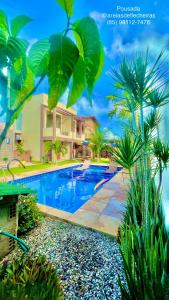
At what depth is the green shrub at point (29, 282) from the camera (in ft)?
4.42

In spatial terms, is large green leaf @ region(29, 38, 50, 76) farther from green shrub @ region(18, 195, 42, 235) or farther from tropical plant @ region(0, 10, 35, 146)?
green shrub @ region(18, 195, 42, 235)

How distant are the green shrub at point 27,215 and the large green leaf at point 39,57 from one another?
135 inches

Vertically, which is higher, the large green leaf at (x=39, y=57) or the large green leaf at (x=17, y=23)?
the large green leaf at (x=17, y=23)

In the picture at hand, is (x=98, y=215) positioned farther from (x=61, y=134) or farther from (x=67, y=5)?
(x=61, y=134)

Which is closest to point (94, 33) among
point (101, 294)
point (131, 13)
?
point (131, 13)

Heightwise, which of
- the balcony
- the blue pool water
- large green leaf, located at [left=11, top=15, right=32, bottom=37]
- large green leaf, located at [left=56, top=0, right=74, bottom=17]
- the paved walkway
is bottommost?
the blue pool water

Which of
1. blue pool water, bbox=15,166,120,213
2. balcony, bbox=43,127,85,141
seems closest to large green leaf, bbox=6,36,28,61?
blue pool water, bbox=15,166,120,213

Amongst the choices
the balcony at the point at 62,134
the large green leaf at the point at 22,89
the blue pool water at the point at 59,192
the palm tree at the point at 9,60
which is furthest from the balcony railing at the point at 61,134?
the palm tree at the point at 9,60

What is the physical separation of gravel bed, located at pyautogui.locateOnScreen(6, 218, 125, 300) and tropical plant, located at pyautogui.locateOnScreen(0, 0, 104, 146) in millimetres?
2555

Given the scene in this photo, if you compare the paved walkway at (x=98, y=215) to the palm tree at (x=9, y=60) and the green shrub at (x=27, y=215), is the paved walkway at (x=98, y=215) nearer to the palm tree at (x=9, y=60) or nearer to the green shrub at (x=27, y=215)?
the green shrub at (x=27, y=215)

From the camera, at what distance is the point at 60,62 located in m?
0.87

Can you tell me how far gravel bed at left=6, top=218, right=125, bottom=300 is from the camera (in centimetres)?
228

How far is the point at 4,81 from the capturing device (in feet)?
2.91

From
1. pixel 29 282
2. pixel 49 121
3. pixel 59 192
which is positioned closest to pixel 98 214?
pixel 29 282
